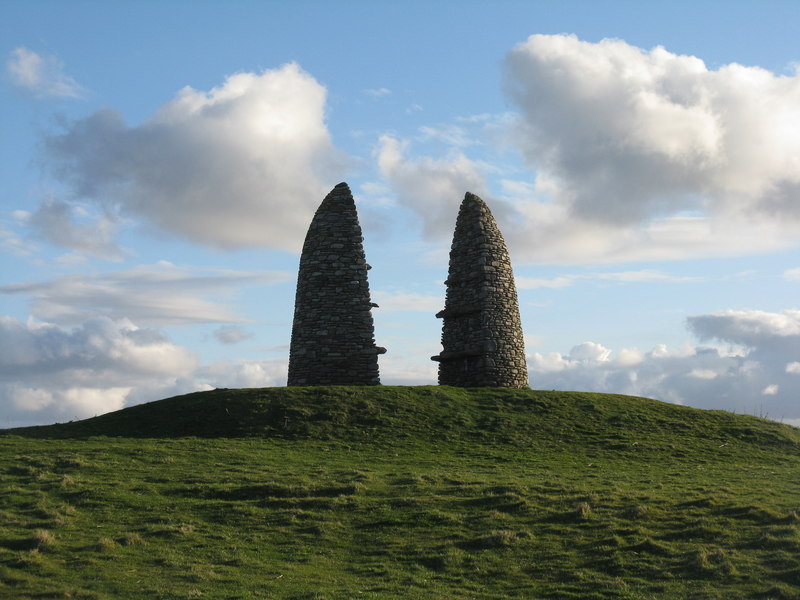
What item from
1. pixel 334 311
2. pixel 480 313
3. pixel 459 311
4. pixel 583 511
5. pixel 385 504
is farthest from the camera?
pixel 459 311

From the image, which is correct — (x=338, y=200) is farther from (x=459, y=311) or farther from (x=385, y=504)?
(x=385, y=504)

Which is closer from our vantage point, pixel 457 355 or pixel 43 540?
pixel 43 540

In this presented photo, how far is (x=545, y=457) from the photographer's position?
104 feet

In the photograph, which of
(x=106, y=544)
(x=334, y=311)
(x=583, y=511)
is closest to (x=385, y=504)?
(x=583, y=511)

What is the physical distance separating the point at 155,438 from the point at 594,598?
20.8 m

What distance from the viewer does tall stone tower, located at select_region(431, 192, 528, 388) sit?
42.8m

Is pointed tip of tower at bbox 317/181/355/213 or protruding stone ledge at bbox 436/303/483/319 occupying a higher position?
pointed tip of tower at bbox 317/181/355/213

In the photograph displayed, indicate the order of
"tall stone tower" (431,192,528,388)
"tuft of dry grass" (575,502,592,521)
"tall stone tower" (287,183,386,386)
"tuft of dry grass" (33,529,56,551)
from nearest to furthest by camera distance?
"tuft of dry grass" (33,529,56,551)
"tuft of dry grass" (575,502,592,521)
"tall stone tower" (287,183,386,386)
"tall stone tower" (431,192,528,388)

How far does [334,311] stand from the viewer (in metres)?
41.3

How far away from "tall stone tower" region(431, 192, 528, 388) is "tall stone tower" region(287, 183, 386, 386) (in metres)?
5.00

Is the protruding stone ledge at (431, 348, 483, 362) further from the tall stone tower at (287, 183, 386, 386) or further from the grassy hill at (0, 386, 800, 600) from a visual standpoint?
the grassy hill at (0, 386, 800, 600)

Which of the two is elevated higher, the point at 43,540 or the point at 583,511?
the point at 583,511

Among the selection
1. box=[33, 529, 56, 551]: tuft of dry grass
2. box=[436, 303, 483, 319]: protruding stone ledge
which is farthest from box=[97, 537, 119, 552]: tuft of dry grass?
box=[436, 303, 483, 319]: protruding stone ledge

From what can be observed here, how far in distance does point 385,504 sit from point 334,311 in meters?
19.3
